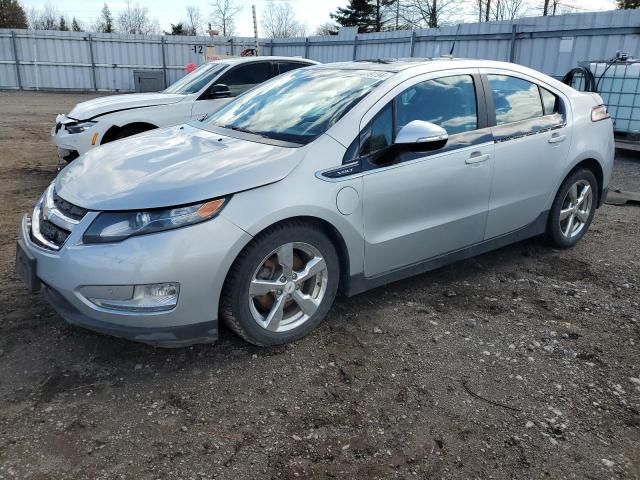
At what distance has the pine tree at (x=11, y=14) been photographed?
4434 centimetres

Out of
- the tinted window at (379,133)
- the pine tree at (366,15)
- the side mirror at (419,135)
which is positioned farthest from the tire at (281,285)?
the pine tree at (366,15)

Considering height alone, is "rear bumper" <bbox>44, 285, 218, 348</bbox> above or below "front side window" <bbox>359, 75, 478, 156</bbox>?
below

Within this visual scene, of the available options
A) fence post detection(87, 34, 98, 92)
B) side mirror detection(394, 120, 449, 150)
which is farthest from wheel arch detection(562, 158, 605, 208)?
fence post detection(87, 34, 98, 92)

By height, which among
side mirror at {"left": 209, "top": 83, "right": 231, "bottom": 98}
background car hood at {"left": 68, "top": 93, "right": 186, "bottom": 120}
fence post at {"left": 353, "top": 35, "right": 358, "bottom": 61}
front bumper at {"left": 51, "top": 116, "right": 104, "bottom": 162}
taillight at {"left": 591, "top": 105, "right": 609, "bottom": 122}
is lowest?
front bumper at {"left": 51, "top": 116, "right": 104, "bottom": 162}

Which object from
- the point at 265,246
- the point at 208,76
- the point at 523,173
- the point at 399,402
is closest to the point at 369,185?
the point at 265,246

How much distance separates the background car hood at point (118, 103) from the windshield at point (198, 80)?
29 cm

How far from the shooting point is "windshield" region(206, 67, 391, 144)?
3.50 m

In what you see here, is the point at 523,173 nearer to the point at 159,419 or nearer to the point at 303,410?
the point at 303,410

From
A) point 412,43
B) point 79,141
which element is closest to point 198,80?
point 79,141

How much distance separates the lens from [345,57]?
1870 cm

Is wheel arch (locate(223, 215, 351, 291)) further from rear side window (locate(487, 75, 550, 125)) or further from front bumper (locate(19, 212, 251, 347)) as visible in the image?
rear side window (locate(487, 75, 550, 125))

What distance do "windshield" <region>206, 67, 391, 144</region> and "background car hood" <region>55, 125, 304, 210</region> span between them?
0.24 meters

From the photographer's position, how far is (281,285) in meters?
3.19

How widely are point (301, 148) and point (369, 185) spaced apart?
0.47m
